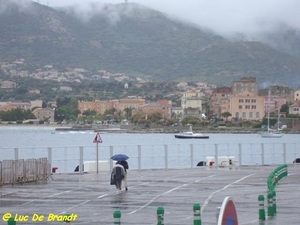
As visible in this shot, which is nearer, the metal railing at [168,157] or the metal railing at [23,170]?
the metal railing at [23,170]

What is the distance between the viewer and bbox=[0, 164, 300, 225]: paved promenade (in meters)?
23.7

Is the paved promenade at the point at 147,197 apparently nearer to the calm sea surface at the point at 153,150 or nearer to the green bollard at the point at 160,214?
the green bollard at the point at 160,214

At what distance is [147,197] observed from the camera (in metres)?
29.6

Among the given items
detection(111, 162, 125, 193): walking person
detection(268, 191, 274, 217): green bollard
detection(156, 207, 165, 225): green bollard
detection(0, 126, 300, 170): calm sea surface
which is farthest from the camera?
detection(0, 126, 300, 170): calm sea surface

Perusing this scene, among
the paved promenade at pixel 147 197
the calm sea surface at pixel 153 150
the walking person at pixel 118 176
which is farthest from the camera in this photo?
the calm sea surface at pixel 153 150

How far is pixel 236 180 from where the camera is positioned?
3684 cm

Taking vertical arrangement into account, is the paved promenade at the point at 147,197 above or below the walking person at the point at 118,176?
below

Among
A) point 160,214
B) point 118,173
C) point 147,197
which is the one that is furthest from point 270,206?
point 118,173

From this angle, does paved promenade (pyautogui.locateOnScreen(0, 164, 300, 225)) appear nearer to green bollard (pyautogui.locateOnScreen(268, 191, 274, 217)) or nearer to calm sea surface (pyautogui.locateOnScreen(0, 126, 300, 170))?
green bollard (pyautogui.locateOnScreen(268, 191, 274, 217))

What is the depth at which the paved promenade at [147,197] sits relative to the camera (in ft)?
77.7

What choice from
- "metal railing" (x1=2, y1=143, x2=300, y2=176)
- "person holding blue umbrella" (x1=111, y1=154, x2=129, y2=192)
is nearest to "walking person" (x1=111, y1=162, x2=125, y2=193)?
"person holding blue umbrella" (x1=111, y1=154, x2=129, y2=192)

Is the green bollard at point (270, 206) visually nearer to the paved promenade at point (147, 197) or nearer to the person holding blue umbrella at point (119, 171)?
the paved promenade at point (147, 197)

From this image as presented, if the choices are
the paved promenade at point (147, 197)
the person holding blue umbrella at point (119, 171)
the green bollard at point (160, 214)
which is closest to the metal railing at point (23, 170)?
the paved promenade at point (147, 197)

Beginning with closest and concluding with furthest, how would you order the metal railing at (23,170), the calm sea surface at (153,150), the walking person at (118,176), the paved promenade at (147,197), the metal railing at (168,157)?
1. the paved promenade at (147,197)
2. the walking person at (118,176)
3. the metal railing at (23,170)
4. the metal railing at (168,157)
5. the calm sea surface at (153,150)
